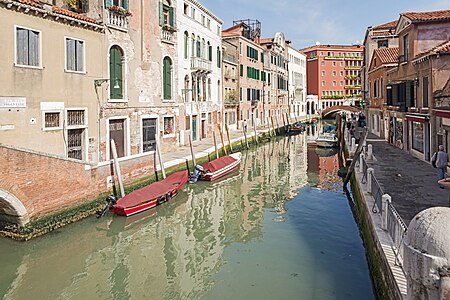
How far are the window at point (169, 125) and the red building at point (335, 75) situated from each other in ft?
148

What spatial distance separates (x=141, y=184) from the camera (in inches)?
517

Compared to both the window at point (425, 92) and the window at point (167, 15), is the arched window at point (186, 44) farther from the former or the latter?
the window at point (425, 92)

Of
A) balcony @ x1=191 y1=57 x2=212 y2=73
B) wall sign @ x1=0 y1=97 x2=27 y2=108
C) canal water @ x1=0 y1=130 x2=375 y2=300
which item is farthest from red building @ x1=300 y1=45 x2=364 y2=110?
wall sign @ x1=0 y1=97 x2=27 y2=108

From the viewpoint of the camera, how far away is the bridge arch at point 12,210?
8391 millimetres

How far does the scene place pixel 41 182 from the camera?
9070mm

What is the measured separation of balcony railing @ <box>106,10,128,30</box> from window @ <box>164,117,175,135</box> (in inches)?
195

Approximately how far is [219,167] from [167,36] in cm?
636

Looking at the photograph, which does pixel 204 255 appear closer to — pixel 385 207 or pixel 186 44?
pixel 385 207

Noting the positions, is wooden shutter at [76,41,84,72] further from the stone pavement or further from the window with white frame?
the stone pavement

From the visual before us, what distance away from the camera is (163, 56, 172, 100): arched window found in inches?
726

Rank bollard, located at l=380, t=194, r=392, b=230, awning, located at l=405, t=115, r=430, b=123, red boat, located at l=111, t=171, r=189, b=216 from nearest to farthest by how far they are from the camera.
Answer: bollard, located at l=380, t=194, r=392, b=230, red boat, located at l=111, t=171, r=189, b=216, awning, located at l=405, t=115, r=430, b=123

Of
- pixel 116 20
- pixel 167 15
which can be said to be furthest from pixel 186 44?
pixel 116 20

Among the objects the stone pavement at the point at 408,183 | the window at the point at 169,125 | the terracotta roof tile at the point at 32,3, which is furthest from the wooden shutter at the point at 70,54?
the stone pavement at the point at 408,183

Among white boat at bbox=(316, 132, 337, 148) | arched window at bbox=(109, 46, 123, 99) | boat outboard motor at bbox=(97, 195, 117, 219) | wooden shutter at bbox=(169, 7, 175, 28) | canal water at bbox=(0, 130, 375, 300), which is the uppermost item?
wooden shutter at bbox=(169, 7, 175, 28)
